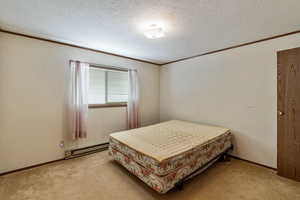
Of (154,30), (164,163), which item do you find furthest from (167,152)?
(154,30)

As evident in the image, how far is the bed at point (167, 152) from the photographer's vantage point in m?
1.61

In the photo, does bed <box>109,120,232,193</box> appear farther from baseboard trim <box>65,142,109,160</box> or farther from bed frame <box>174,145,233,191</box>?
baseboard trim <box>65,142,109,160</box>

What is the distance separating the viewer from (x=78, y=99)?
105 inches

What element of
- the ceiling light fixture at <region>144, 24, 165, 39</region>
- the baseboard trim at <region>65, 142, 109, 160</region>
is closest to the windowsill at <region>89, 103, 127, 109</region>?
the baseboard trim at <region>65, 142, 109, 160</region>

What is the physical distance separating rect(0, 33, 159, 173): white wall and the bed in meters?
1.13

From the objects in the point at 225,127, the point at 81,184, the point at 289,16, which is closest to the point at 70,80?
the point at 81,184

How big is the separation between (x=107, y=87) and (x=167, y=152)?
7.25ft

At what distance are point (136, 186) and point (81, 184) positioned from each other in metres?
0.78

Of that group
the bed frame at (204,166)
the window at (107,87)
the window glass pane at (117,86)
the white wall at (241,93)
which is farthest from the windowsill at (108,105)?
the bed frame at (204,166)

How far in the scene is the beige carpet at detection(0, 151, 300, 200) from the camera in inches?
65.8

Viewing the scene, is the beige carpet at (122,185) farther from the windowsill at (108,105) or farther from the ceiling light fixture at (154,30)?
the ceiling light fixture at (154,30)

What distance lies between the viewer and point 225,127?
2852mm

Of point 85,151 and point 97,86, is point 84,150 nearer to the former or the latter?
point 85,151

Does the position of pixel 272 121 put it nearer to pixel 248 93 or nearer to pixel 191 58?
pixel 248 93
